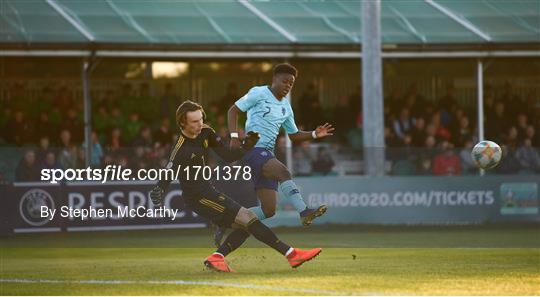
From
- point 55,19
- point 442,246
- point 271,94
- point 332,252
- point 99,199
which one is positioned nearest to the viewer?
point 271,94

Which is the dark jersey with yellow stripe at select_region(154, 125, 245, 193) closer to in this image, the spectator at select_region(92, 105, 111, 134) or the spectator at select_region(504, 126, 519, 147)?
the spectator at select_region(92, 105, 111, 134)

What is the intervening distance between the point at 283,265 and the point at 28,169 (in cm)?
925

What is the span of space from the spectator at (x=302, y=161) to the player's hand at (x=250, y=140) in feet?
30.9

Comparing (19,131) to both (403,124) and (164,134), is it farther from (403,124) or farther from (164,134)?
(403,124)

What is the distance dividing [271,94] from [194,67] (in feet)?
49.9

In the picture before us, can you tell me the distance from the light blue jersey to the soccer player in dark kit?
1399mm

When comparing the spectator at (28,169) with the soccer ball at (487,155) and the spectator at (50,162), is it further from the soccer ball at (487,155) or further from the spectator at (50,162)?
the soccer ball at (487,155)

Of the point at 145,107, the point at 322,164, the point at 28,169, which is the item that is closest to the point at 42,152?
the point at 28,169

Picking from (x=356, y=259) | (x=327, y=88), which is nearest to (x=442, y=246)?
(x=356, y=259)

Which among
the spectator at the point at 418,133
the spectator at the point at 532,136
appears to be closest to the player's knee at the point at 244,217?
the spectator at the point at 418,133

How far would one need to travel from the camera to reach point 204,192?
12.7 meters

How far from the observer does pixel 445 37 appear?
1048 inches

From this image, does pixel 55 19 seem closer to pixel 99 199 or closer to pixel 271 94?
pixel 99 199

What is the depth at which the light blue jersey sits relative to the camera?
14.3m
